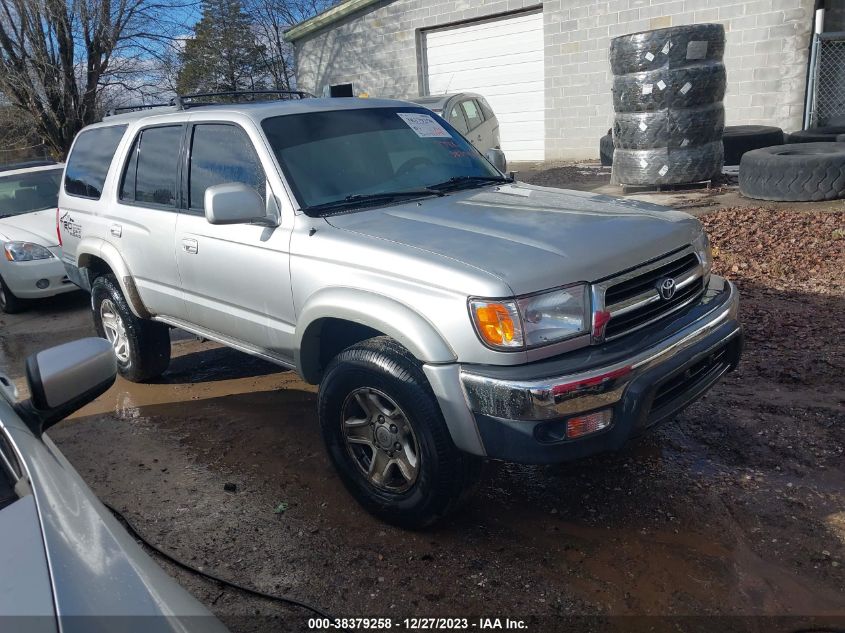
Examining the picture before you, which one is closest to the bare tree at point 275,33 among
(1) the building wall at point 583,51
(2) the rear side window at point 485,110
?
(1) the building wall at point 583,51

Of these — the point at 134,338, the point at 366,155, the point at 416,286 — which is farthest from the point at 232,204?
the point at 134,338

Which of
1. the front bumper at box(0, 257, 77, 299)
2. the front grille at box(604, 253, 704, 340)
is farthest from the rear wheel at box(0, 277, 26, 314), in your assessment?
the front grille at box(604, 253, 704, 340)

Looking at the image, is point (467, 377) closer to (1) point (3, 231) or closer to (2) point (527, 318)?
(2) point (527, 318)

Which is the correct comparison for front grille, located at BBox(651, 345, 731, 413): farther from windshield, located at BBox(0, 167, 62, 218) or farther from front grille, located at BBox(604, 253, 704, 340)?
windshield, located at BBox(0, 167, 62, 218)

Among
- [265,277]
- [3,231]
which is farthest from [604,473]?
[3,231]

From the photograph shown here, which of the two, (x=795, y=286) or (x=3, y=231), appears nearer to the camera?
(x=795, y=286)

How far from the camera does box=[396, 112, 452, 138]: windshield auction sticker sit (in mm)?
4336

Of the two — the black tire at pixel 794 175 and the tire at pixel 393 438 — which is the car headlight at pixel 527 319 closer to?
the tire at pixel 393 438

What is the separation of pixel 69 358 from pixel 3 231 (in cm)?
687

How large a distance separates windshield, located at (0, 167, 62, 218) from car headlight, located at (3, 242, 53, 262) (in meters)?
1.15

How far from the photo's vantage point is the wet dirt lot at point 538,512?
2.79 metres

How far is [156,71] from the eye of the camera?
1702 cm

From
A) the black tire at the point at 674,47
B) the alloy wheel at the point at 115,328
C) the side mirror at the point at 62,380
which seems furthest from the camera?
the black tire at the point at 674,47

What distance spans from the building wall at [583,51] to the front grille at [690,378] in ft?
35.8
